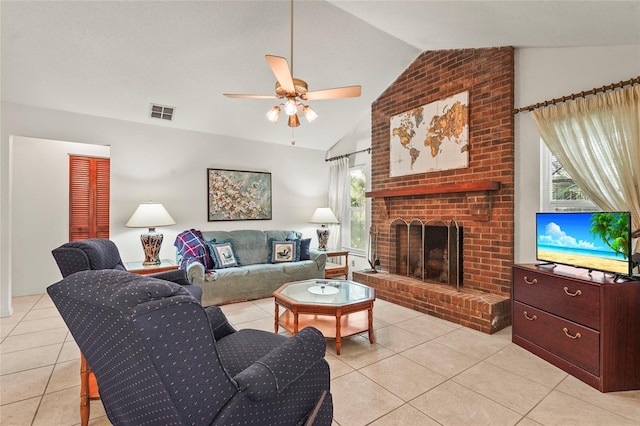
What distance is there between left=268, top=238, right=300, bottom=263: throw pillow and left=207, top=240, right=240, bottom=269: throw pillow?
52 centimetres

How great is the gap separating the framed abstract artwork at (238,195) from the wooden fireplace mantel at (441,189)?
1.83 meters

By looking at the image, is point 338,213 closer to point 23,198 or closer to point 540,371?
point 540,371

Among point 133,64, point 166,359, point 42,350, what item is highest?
point 133,64

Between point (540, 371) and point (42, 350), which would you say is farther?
point (42, 350)

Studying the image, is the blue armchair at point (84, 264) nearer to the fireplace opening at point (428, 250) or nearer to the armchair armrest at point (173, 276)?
the armchair armrest at point (173, 276)

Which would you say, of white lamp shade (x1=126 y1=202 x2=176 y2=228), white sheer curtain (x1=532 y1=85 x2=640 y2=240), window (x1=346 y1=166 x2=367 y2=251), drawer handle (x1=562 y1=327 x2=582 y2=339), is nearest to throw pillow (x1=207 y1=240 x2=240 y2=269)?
white lamp shade (x1=126 y1=202 x2=176 y2=228)

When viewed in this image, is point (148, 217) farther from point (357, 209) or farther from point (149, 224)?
point (357, 209)

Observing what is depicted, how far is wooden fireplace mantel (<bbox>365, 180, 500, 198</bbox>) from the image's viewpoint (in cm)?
314

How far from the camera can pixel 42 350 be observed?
2.54 meters

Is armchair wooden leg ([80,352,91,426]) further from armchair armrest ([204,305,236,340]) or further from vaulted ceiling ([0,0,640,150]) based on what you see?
vaulted ceiling ([0,0,640,150])

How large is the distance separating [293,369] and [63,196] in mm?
4785

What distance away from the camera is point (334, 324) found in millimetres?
2809

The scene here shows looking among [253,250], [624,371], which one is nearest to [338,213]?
[253,250]

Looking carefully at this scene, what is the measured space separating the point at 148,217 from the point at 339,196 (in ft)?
10.3
